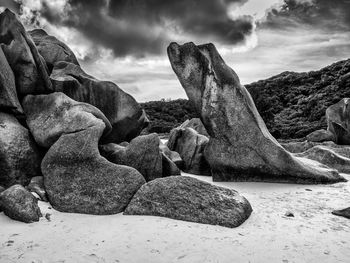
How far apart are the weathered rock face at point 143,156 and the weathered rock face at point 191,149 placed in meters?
3.16

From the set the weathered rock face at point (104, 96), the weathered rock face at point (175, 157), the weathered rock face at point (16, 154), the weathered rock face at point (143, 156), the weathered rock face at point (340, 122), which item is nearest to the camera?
the weathered rock face at point (16, 154)

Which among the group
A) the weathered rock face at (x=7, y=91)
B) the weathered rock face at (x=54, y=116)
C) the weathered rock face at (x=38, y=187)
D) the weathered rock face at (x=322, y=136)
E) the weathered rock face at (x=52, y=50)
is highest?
the weathered rock face at (x=52, y=50)

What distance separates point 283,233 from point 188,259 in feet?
6.57

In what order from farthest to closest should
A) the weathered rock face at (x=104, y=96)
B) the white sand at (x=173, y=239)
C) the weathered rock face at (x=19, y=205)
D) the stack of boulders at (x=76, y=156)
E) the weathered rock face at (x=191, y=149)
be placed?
the weathered rock face at (x=191, y=149)
the weathered rock face at (x=104, y=96)
the stack of boulders at (x=76, y=156)
the weathered rock face at (x=19, y=205)
the white sand at (x=173, y=239)

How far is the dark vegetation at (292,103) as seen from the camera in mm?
36656

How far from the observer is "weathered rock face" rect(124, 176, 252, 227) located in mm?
5762

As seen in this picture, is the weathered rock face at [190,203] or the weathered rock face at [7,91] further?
the weathered rock face at [7,91]

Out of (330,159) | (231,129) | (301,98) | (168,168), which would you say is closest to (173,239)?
(168,168)

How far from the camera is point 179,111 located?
53.2m

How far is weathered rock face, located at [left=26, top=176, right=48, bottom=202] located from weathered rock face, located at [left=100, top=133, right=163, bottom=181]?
83.1 inches

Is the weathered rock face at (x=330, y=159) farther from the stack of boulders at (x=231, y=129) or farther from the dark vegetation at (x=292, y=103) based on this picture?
the dark vegetation at (x=292, y=103)

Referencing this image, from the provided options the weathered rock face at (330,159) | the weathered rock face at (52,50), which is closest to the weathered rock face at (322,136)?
the weathered rock face at (330,159)

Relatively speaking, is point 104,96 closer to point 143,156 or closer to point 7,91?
point 7,91

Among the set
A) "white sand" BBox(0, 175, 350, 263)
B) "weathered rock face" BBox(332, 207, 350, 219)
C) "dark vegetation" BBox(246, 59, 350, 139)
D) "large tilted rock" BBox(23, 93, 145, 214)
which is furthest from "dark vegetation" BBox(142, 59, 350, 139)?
"white sand" BBox(0, 175, 350, 263)
